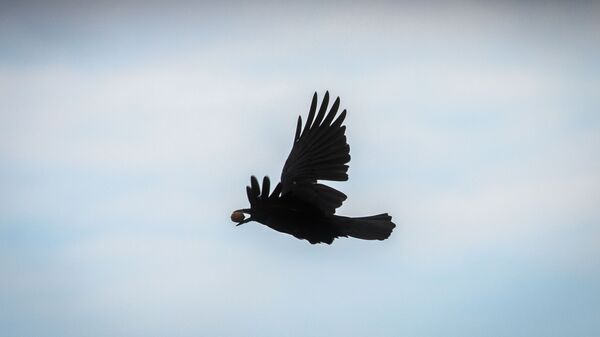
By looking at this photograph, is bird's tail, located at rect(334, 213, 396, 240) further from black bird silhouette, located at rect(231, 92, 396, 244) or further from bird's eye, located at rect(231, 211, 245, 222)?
bird's eye, located at rect(231, 211, 245, 222)

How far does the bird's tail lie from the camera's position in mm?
13961

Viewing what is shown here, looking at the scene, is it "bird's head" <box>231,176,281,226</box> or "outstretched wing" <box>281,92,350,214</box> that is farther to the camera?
"outstretched wing" <box>281,92,350,214</box>

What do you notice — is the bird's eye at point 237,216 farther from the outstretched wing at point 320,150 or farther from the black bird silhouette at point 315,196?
the outstretched wing at point 320,150

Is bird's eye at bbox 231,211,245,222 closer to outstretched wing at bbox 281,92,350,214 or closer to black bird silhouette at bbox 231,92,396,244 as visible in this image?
black bird silhouette at bbox 231,92,396,244

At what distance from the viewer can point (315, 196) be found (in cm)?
1377

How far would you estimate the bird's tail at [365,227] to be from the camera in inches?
550

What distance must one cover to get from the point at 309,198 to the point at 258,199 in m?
0.85

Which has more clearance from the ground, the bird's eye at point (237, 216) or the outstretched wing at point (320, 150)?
the outstretched wing at point (320, 150)

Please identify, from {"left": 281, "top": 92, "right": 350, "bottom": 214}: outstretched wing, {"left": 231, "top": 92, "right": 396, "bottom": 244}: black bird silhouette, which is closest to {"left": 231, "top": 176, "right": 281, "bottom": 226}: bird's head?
{"left": 231, "top": 92, "right": 396, "bottom": 244}: black bird silhouette

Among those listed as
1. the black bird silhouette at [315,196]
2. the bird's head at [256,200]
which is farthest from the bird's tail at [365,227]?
the bird's head at [256,200]

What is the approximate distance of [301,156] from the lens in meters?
14.2

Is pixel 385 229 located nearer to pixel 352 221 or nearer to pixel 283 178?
pixel 352 221

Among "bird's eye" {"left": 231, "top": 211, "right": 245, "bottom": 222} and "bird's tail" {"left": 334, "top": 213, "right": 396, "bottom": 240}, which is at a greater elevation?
Answer: "bird's tail" {"left": 334, "top": 213, "right": 396, "bottom": 240}

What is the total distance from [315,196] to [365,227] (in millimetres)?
901
